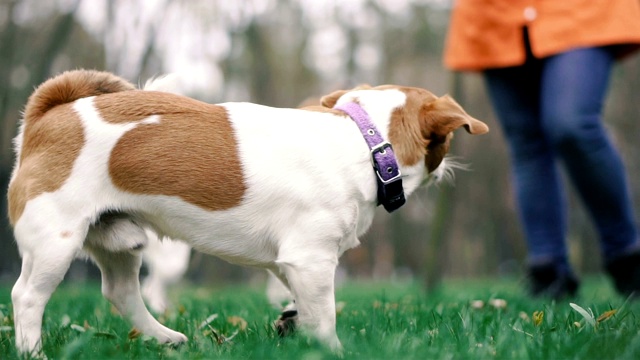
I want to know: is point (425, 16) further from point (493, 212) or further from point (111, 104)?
point (111, 104)

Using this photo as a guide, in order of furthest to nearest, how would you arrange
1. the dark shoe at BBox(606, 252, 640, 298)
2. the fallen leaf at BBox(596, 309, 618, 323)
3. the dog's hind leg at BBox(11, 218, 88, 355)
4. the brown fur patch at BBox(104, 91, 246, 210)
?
1. the dark shoe at BBox(606, 252, 640, 298)
2. the fallen leaf at BBox(596, 309, 618, 323)
3. the brown fur patch at BBox(104, 91, 246, 210)
4. the dog's hind leg at BBox(11, 218, 88, 355)

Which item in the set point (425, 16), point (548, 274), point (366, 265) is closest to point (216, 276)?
point (366, 265)

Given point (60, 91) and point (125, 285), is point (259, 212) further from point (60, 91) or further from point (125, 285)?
point (60, 91)

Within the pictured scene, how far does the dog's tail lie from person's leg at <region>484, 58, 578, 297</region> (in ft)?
8.14

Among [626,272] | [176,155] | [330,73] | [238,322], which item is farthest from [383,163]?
[330,73]

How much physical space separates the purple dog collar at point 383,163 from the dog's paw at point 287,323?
0.59m

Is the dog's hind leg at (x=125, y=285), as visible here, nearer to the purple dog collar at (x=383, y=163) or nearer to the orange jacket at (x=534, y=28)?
the purple dog collar at (x=383, y=163)

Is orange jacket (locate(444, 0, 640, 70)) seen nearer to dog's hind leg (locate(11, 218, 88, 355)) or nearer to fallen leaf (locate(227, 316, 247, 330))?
fallen leaf (locate(227, 316, 247, 330))

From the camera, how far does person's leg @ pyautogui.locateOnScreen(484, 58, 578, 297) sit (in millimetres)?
4379

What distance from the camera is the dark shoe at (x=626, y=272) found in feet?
13.1

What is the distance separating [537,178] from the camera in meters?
4.39

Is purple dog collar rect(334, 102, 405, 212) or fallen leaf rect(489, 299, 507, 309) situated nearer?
purple dog collar rect(334, 102, 405, 212)

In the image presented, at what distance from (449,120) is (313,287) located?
935mm

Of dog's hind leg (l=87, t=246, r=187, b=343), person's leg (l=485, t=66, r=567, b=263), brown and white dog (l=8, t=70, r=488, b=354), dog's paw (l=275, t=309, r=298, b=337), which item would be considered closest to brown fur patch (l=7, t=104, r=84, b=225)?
brown and white dog (l=8, t=70, r=488, b=354)
